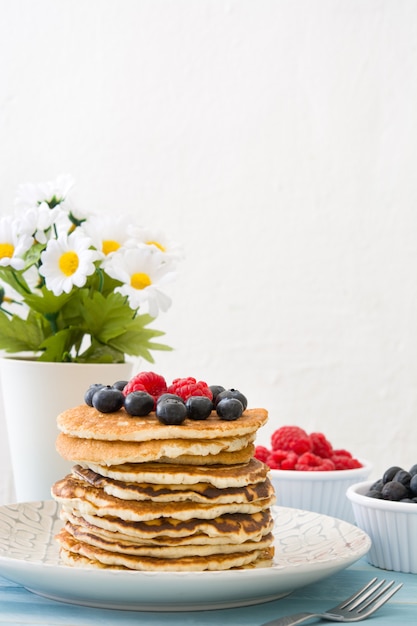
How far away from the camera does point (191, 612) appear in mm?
946

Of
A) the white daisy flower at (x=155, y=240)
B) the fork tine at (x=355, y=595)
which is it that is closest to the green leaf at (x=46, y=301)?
the white daisy flower at (x=155, y=240)

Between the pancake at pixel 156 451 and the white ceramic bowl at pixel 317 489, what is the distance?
38 cm

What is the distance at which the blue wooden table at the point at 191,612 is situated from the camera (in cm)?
90

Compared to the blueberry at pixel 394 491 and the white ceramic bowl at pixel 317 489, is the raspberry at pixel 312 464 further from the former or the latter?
the blueberry at pixel 394 491

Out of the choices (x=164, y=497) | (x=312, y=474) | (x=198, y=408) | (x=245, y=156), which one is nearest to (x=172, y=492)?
(x=164, y=497)

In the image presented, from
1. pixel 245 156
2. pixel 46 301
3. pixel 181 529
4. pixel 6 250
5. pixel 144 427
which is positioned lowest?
pixel 181 529

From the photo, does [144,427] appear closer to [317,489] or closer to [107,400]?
[107,400]

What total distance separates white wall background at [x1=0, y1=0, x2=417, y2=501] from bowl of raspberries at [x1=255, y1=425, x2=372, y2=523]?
1448mm

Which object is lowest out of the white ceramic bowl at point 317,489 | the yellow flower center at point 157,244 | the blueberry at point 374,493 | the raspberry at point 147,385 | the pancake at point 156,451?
the white ceramic bowl at point 317,489

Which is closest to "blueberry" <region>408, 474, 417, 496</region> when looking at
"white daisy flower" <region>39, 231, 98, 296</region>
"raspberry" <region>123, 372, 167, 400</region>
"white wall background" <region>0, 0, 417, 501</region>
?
"raspberry" <region>123, 372, 167, 400</region>

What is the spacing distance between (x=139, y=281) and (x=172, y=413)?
0.52 metres

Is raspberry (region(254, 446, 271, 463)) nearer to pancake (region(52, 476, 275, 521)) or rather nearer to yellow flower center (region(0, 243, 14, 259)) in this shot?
pancake (region(52, 476, 275, 521))

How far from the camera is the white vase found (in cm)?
146

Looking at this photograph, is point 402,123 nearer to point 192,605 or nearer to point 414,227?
point 414,227
